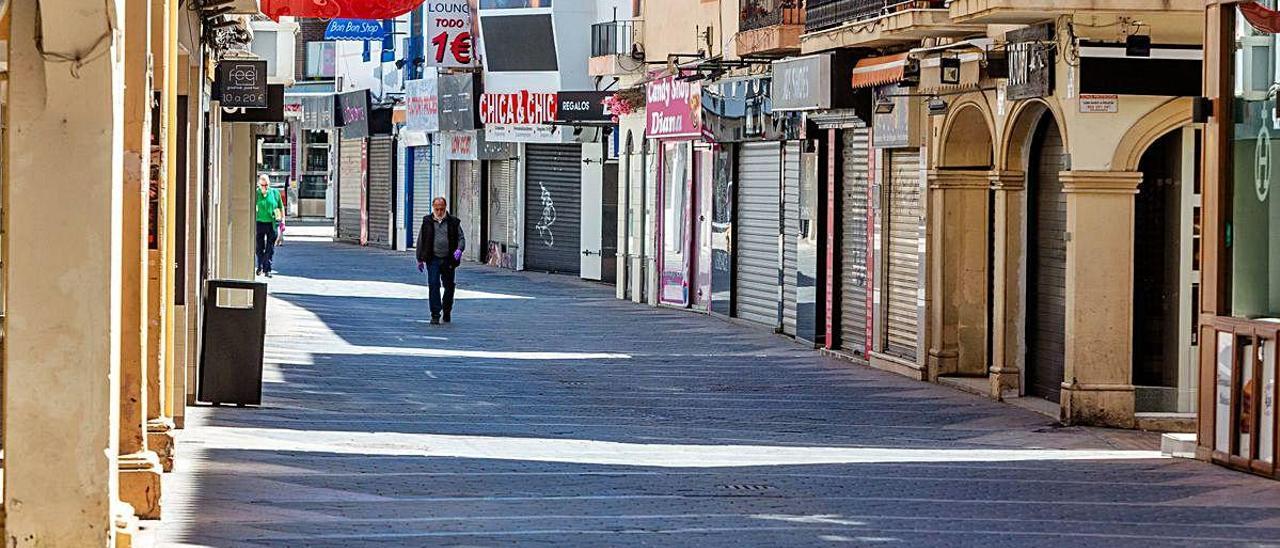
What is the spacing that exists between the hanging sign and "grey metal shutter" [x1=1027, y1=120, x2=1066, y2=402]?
2874cm

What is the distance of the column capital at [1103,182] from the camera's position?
18219 mm

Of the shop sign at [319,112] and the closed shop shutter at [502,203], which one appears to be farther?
the shop sign at [319,112]

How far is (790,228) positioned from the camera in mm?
28406

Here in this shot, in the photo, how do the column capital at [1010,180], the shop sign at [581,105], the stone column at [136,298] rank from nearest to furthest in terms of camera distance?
the stone column at [136,298], the column capital at [1010,180], the shop sign at [581,105]

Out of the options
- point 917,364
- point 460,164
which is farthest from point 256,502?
point 460,164

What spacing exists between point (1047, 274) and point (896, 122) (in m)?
3.53

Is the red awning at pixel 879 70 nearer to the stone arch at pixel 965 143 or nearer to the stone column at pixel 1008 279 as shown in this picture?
the stone arch at pixel 965 143

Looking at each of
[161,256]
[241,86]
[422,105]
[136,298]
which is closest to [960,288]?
[241,86]

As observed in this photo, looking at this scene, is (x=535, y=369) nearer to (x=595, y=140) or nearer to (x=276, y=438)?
(x=276, y=438)

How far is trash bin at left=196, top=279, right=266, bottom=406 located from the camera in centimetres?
1755

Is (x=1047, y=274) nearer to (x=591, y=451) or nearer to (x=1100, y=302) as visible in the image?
(x=1100, y=302)

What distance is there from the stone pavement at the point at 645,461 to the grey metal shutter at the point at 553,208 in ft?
51.1

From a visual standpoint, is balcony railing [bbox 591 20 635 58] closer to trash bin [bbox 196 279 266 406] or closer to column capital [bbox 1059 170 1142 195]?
column capital [bbox 1059 170 1142 195]

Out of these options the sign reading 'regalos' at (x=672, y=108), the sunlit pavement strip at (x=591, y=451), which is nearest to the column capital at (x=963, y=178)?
the sunlit pavement strip at (x=591, y=451)
